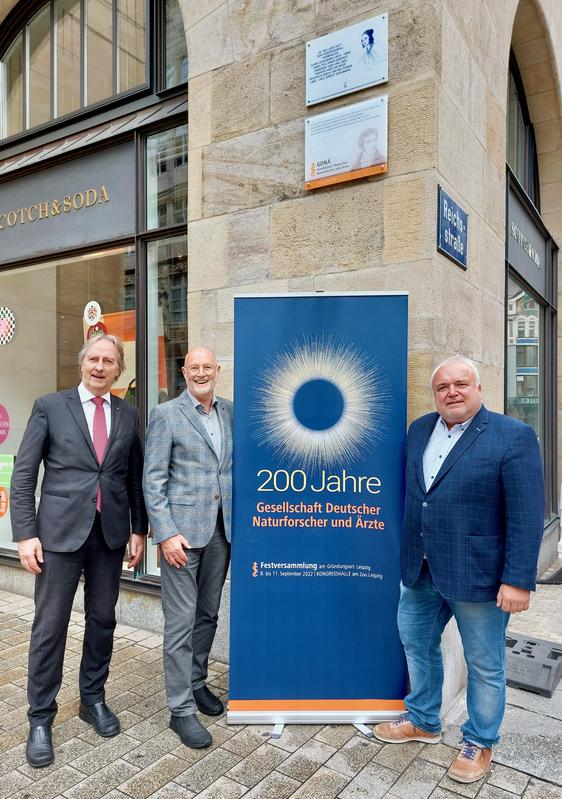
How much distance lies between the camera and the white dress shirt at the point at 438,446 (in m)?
2.75

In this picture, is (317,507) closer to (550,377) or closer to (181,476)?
(181,476)

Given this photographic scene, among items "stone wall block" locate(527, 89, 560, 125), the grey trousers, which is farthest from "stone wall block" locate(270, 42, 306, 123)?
"stone wall block" locate(527, 89, 560, 125)

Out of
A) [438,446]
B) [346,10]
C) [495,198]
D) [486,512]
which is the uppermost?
[346,10]

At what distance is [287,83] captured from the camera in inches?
146

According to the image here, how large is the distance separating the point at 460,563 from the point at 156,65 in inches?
172

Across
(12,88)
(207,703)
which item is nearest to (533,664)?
(207,703)

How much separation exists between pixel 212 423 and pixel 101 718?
5.41 feet

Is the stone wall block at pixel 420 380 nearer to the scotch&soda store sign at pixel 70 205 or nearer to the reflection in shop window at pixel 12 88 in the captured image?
the scotch&soda store sign at pixel 70 205

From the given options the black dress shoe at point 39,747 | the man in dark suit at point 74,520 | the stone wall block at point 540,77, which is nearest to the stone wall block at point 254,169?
the man in dark suit at point 74,520

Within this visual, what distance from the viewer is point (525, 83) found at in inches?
249

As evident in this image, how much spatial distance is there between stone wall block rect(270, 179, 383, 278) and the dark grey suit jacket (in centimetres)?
150

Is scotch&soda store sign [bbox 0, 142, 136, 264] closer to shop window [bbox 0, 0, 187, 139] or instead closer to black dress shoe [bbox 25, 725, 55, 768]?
shop window [bbox 0, 0, 187, 139]

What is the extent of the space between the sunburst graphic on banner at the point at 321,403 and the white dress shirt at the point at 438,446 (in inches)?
11.8

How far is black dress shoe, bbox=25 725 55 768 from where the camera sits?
2791mm
